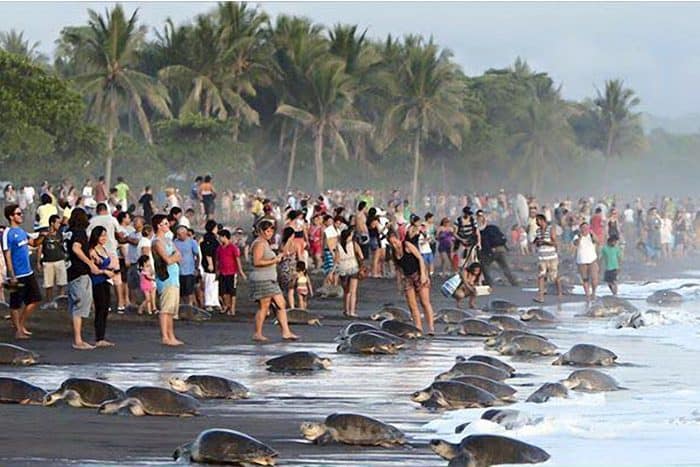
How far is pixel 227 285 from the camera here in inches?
818

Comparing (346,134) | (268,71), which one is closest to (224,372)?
(268,71)

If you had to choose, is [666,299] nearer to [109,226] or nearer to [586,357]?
[586,357]

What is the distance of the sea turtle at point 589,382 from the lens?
43.9 ft

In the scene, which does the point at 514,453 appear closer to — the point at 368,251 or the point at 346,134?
the point at 368,251

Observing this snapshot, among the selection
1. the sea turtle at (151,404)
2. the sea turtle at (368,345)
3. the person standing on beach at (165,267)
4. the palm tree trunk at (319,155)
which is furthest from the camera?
the palm tree trunk at (319,155)

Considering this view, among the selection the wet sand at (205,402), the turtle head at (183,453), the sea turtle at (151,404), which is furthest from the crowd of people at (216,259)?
the turtle head at (183,453)

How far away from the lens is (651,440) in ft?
35.1

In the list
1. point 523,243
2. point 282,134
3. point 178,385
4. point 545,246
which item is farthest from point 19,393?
point 282,134

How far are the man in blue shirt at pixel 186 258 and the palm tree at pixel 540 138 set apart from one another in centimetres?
6699

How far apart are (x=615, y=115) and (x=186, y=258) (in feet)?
258

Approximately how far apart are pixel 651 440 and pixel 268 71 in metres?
48.4

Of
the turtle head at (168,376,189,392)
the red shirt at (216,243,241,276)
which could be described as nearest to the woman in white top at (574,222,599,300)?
the red shirt at (216,243,241,276)

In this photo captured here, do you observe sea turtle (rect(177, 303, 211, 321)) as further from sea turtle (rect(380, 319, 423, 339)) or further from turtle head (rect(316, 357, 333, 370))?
turtle head (rect(316, 357, 333, 370))

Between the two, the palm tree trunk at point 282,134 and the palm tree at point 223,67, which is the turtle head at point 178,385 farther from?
the palm tree trunk at point 282,134
